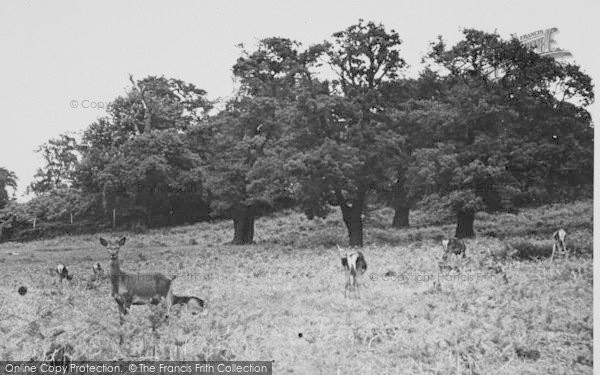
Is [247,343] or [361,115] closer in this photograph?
[247,343]

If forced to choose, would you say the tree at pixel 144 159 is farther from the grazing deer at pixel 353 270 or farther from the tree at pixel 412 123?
the tree at pixel 412 123

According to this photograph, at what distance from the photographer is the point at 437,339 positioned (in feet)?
20.6

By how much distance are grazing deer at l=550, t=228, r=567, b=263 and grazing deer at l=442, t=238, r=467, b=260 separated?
4.22 feet

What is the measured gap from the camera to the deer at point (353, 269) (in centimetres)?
796

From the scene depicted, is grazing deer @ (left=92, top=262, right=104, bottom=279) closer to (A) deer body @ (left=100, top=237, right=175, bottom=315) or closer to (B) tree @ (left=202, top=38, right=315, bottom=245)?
(A) deer body @ (left=100, top=237, right=175, bottom=315)

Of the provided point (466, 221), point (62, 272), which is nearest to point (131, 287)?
point (62, 272)

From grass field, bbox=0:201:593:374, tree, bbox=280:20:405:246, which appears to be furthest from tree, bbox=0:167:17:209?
tree, bbox=280:20:405:246

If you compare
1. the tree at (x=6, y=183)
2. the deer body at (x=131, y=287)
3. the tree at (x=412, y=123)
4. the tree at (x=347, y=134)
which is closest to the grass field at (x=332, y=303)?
the deer body at (x=131, y=287)

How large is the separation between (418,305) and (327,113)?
5.06 metres

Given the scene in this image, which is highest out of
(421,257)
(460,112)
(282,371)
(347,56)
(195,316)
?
(347,56)

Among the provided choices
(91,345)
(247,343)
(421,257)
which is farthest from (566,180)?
(91,345)

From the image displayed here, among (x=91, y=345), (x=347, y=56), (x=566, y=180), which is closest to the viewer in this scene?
(x=91, y=345)

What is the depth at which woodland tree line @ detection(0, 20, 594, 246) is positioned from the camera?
705 centimetres

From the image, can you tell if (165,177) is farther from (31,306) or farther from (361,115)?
(361,115)
